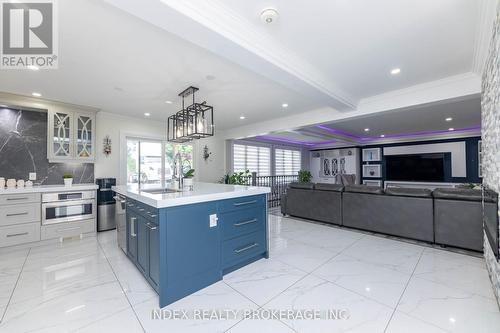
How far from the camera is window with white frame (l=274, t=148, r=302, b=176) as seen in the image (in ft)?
30.1

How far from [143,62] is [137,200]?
1707mm

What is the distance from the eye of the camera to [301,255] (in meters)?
3.08

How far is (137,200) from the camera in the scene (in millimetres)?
2459

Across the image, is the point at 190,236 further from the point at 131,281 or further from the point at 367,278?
the point at 367,278

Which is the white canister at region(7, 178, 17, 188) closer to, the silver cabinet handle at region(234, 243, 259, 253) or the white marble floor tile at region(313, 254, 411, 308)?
the silver cabinet handle at region(234, 243, 259, 253)

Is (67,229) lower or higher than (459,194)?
lower

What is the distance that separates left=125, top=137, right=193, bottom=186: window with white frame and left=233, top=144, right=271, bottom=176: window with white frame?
A: 2.03 metres

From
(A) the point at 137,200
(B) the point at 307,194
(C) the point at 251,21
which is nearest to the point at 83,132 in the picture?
(A) the point at 137,200

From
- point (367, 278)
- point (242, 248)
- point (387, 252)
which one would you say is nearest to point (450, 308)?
point (367, 278)

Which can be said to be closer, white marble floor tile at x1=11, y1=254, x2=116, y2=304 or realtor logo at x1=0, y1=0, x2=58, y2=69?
realtor logo at x1=0, y1=0, x2=58, y2=69

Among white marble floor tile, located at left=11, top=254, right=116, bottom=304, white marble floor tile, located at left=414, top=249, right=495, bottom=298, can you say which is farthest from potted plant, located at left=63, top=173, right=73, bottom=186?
white marble floor tile, located at left=414, top=249, right=495, bottom=298

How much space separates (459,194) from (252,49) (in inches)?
138

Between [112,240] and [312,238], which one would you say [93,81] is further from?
[312,238]

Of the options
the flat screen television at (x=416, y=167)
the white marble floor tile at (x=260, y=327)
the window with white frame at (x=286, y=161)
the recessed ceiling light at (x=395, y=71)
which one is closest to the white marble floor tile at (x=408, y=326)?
the white marble floor tile at (x=260, y=327)
